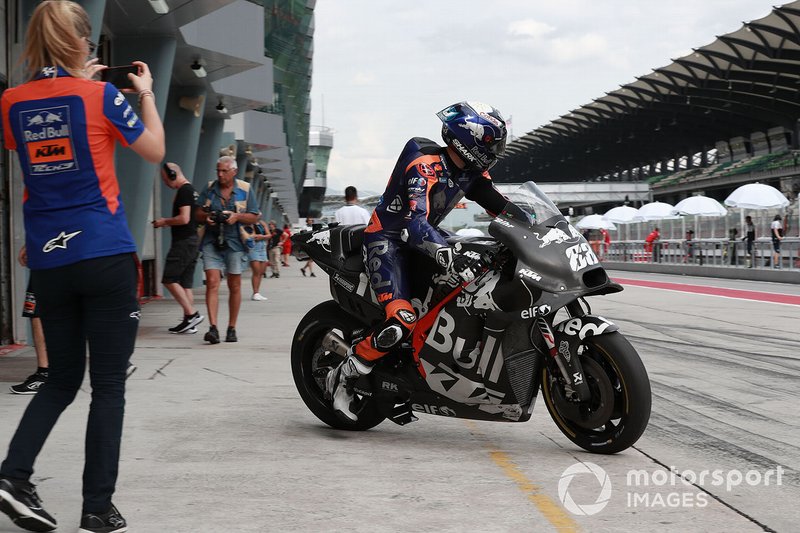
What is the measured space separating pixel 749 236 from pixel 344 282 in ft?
88.1

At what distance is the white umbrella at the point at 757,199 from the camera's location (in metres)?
31.5

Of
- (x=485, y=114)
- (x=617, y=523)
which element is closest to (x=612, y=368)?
(x=617, y=523)

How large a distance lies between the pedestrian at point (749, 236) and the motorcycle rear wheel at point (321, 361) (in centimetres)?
2545

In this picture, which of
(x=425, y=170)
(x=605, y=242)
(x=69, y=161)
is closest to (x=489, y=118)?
(x=425, y=170)

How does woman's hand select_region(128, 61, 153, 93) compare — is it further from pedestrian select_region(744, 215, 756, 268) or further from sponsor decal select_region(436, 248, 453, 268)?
pedestrian select_region(744, 215, 756, 268)

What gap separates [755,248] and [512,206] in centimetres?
2562

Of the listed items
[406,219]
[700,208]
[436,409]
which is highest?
[700,208]

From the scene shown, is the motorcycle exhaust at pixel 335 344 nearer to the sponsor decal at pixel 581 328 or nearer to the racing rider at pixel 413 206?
the racing rider at pixel 413 206

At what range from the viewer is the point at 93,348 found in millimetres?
3561

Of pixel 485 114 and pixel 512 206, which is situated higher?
pixel 485 114

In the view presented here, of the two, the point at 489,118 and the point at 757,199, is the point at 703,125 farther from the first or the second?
the point at 489,118

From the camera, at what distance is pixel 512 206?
197 inches

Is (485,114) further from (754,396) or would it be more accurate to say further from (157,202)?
(157,202)

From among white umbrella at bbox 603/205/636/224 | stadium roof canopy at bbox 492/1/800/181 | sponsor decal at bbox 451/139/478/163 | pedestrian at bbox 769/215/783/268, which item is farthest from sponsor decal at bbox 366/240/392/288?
white umbrella at bbox 603/205/636/224
